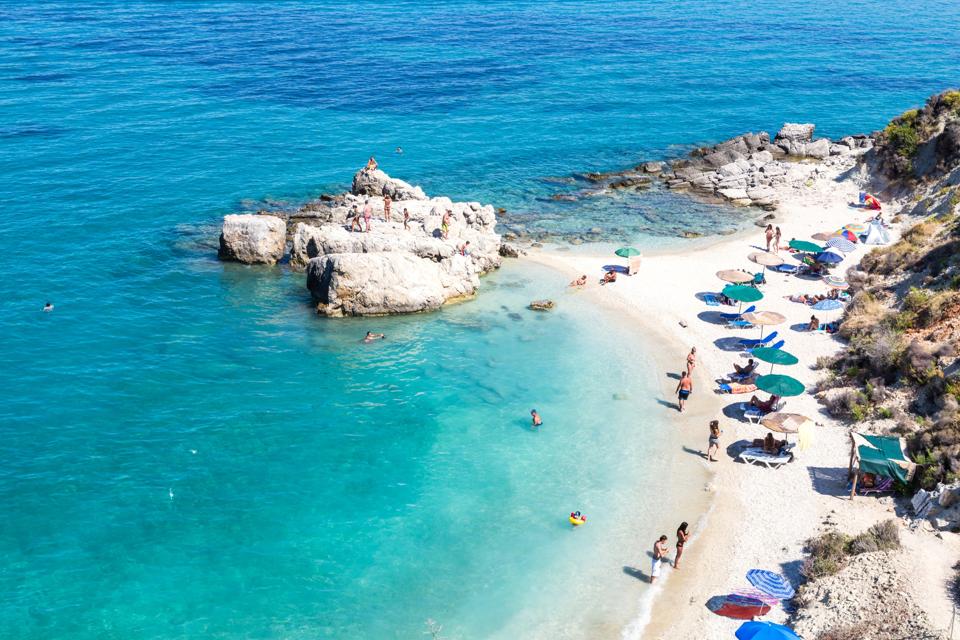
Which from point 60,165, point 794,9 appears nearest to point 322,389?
point 60,165

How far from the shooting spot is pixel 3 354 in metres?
39.2

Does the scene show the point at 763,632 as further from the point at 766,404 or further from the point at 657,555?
the point at 766,404

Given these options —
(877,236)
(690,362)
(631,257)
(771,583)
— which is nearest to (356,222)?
(631,257)

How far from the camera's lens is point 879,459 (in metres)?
28.0

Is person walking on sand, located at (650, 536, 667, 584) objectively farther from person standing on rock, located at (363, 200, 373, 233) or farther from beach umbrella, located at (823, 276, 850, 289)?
person standing on rock, located at (363, 200, 373, 233)

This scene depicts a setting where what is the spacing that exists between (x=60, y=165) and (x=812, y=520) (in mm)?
61741

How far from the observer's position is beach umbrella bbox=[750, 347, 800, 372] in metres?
35.4

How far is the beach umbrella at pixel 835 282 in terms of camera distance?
46281 mm

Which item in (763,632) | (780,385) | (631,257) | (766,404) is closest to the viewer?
(763,632)

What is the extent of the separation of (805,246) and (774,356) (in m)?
16.7

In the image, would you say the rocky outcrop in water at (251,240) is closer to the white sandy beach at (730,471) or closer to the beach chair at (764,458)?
the white sandy beach at (730,471)

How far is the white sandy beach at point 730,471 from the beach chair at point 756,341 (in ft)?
2.64

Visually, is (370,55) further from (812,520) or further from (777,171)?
(812,520)

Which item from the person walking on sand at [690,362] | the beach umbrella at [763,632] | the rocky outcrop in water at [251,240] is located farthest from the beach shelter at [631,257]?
the beach umbrella at [763,632]
